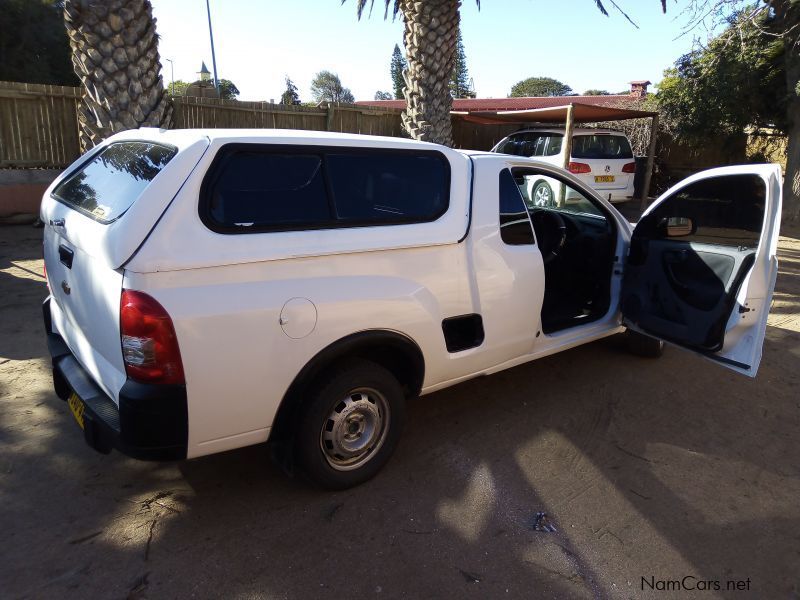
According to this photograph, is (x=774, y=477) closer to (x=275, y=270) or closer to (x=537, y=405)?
(x=537, y=405)

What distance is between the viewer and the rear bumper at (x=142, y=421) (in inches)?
92.0

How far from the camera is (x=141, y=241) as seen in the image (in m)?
2.31

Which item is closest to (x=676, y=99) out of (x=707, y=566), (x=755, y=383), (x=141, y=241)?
(x=755, y=383)

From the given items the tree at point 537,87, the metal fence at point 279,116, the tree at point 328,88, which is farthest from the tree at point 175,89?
the tree at point 537,87

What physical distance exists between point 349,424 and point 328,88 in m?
70.8

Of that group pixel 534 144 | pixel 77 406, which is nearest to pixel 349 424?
pixel 77 406

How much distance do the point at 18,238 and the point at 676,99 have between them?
14320 mm

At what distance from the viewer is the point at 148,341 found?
230 cm

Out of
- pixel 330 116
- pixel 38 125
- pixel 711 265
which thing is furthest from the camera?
pixel 330 116

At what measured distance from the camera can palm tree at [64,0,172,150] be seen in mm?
6738

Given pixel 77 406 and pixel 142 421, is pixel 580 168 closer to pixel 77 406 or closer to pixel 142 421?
pixel 77 406

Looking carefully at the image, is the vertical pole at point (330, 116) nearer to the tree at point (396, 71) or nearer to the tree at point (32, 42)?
the tree at point (32, 42)

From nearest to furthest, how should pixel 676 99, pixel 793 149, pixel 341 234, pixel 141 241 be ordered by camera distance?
1. pixel 141 241
2. pixel 341 234
3. pixel 793 149
4. pixel 676 99

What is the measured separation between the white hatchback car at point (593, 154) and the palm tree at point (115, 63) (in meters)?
6.64
